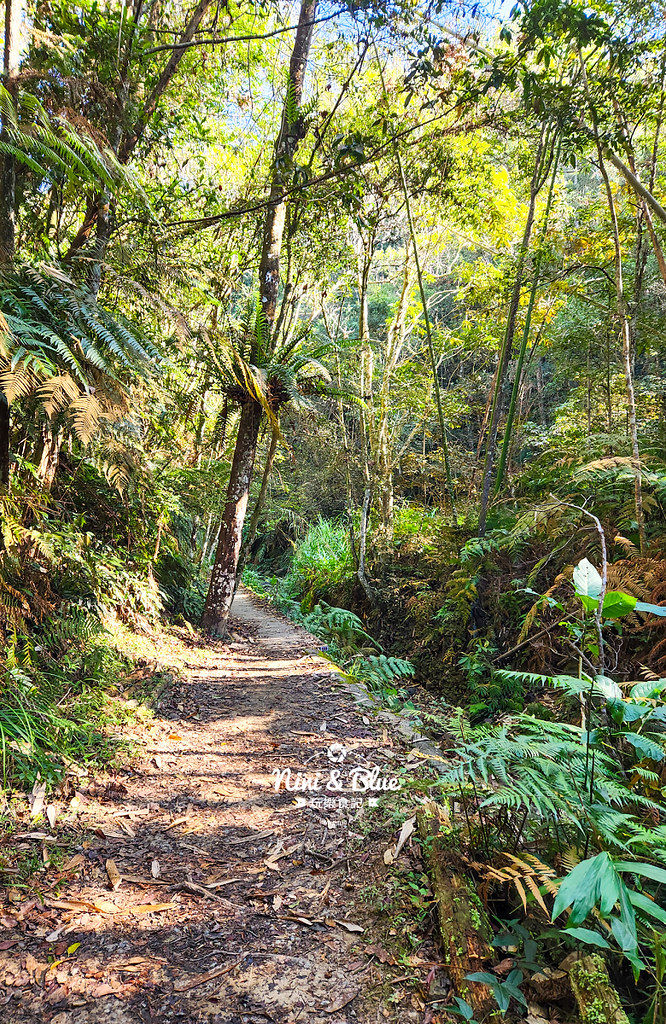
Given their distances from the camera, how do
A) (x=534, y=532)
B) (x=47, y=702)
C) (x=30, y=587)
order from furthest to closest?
(x=534, y=532), (x=30, y=587), (x=47, y=702)

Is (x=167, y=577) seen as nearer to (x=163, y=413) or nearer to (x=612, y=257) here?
(x=163, y=413)

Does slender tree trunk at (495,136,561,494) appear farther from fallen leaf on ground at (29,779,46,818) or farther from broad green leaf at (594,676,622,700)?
fallen leaf on ground at (29,779,46,818)

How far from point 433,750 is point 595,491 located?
2473 millimetres

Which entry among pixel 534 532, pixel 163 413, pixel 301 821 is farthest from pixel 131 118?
pixel 301 821

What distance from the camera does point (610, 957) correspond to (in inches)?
59.3

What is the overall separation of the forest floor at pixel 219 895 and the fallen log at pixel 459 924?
0.33 ft

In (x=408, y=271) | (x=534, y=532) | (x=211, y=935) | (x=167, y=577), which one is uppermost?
(x=408, y=271)

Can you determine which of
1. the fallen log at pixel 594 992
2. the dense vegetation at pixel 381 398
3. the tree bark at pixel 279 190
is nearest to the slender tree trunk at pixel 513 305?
the dense vegetation at pixel 381 398

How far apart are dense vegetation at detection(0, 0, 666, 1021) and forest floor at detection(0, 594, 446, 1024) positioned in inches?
11.9

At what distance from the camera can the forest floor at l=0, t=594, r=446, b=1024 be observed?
63.6 inches

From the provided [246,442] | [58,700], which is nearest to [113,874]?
[58,700]

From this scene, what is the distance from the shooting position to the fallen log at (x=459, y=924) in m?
1.49

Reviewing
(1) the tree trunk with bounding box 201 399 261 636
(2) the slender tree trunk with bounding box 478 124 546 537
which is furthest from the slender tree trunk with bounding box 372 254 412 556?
(2) the slender tree trunk with bounding box 478 124 546 537

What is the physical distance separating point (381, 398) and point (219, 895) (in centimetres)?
655
